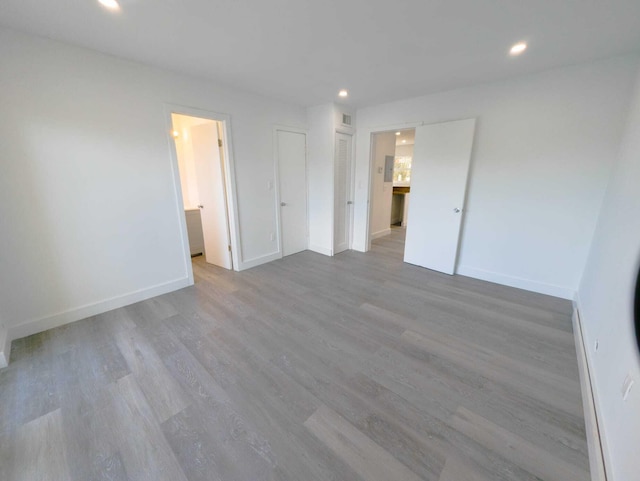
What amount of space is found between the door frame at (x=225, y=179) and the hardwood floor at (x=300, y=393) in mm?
893

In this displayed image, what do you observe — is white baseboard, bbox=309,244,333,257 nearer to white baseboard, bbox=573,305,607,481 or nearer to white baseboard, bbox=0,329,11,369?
white baseboard, bbox=573,305,607,481

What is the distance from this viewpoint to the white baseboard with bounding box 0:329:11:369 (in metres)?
1.84

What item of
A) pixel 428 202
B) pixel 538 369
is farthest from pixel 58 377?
pixel 428 202

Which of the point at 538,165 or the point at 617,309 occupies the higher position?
the point at 538,165

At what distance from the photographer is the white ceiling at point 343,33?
1638 millimetres

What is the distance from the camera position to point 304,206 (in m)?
4.51

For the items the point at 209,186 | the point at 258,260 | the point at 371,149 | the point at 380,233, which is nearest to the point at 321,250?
the point at 258,260

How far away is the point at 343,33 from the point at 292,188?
8.19ft

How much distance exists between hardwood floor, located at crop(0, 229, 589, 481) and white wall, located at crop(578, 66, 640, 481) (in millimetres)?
235

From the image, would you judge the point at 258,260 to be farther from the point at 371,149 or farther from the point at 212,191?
the point at 371,149

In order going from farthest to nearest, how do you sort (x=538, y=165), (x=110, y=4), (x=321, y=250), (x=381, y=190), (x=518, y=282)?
(x=381, y=190), (x=321, y=250), (x=518, y=282), (x=538, y=165), (x=110, y=4)

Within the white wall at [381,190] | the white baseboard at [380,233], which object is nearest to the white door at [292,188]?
the white wall at [381,190]

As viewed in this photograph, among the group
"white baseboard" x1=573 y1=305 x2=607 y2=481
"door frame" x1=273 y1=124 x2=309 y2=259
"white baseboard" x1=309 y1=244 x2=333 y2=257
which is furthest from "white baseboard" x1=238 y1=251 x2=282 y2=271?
"white baseboard" x1=573 y1=305 x2=607 y2=481

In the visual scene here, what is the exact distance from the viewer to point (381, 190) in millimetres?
5402
